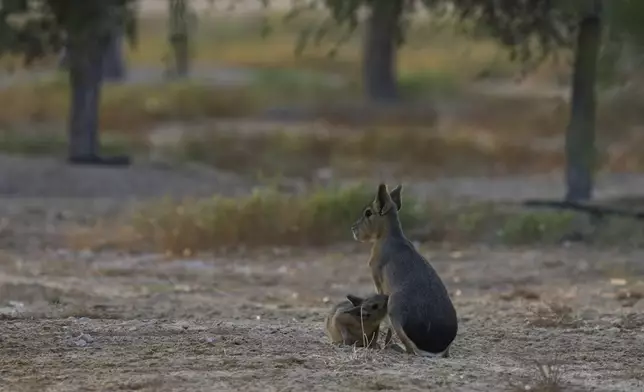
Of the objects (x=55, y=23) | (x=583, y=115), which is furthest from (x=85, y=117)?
(x=583, y=115)

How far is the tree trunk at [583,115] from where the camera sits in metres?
17.8

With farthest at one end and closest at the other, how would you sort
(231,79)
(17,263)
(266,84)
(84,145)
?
1. (231,79)
2. (266,84)
3. (84,145)
4. (17,263)

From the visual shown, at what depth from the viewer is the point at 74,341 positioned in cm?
877

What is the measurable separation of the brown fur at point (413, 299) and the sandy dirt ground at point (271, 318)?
0.18 metres

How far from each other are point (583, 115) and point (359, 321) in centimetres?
1013

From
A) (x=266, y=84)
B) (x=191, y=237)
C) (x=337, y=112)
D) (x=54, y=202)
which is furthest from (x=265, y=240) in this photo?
(x=266, y=84)

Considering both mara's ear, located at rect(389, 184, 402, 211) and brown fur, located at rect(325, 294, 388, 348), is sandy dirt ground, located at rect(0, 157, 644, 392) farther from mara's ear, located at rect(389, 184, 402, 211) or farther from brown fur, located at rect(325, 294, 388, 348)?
mara's ear, located at rect(389, 184, 402, 211)

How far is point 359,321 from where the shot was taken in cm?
862

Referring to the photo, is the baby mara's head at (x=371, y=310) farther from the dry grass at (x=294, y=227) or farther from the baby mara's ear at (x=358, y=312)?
the dry grass at (x=294, y=227)

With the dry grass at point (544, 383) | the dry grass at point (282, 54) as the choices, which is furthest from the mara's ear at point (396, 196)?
the dry grass at point (282, 54)

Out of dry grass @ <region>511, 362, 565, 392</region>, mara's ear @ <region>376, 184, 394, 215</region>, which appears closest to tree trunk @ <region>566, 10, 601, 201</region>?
mara's ear @ <region>376, 184, 394, 215</region>

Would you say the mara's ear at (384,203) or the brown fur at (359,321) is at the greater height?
the mara's ear at (384,203)

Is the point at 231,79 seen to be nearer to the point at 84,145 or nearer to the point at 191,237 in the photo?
the point at 84,145

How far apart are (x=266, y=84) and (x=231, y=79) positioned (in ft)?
9.17
